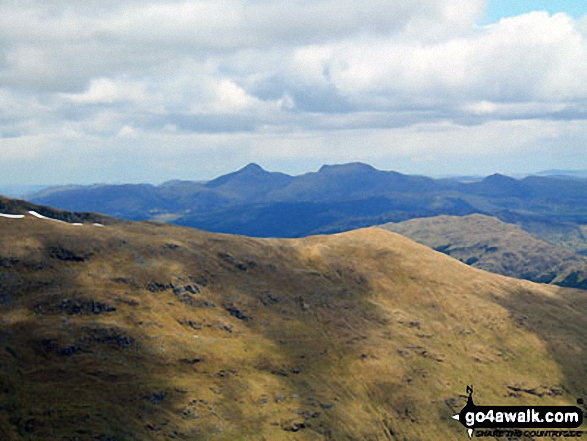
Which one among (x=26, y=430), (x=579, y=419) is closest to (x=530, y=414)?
(x=579, y=419)

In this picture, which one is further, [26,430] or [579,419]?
[26,430]

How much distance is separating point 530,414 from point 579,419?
1060 inches

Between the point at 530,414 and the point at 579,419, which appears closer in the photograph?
the point at 579,419

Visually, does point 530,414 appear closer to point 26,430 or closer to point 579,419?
point 579,419

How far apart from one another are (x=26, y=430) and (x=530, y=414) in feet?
574

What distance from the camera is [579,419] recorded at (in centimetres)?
17288

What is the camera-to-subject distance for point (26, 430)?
200 m

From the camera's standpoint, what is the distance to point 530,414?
198500 mm

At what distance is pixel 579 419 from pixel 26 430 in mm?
181498
